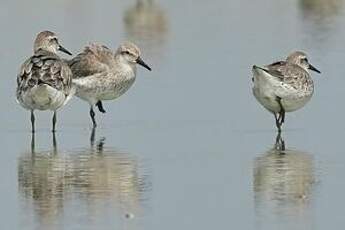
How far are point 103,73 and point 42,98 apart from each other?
1.67 meters

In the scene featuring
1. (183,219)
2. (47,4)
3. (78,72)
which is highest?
(47,4)

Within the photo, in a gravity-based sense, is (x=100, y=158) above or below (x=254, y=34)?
below

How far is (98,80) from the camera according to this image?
15.9 m

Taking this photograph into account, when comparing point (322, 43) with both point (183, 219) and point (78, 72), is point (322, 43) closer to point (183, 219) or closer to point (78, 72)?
point (78, 72)

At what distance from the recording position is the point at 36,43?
16016 mm

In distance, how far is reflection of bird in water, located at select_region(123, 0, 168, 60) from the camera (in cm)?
2188

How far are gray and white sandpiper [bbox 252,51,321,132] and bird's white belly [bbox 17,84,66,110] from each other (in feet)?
7.05

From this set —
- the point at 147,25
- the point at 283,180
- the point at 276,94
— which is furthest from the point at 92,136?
the point at 147,25

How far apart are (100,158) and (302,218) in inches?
135

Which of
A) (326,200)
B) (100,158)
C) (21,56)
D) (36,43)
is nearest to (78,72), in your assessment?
(36,43)

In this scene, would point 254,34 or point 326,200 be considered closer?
point 326,200

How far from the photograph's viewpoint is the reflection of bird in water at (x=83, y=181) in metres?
10.7

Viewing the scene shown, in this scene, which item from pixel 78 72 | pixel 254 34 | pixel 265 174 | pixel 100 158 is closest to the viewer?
pixel 265 174

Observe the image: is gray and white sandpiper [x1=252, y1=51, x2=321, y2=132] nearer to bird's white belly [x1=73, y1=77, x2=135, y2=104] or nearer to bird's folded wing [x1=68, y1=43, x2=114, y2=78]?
bird's white belly [x1=73, y1=77, x2=135, y2=104]
